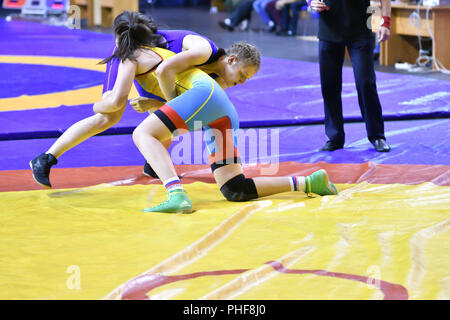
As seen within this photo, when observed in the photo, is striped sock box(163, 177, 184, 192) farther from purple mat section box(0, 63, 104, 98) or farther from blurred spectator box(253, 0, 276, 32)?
blurred spectator box(253, 0, 276, 32)

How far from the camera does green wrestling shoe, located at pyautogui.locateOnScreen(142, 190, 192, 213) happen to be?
3010mm

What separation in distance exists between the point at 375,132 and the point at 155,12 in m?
11.5

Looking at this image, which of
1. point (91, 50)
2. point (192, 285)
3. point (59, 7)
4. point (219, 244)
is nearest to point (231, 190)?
point (219, 244)

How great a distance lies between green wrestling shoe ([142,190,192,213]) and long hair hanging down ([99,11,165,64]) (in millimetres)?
694

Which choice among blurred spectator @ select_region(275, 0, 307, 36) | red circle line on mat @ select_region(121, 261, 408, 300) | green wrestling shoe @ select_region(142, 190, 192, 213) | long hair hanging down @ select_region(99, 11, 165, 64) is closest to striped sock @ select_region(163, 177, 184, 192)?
green wrestling shoe @ select_region(142, 190, 192, 213)

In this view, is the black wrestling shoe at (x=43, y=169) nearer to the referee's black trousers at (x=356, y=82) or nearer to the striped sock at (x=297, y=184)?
the striped sock at (x=297, y=184)

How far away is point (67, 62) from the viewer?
7.89m

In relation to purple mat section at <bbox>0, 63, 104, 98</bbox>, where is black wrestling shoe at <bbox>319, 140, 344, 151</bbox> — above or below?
above

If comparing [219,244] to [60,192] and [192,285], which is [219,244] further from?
[60,192]

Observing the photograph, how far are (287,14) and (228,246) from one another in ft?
31.1

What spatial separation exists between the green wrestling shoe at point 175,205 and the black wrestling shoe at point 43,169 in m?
0.63

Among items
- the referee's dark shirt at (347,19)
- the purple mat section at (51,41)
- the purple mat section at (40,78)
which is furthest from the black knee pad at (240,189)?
the purple mat section at (51,41)

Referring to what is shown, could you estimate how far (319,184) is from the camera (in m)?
3.27
